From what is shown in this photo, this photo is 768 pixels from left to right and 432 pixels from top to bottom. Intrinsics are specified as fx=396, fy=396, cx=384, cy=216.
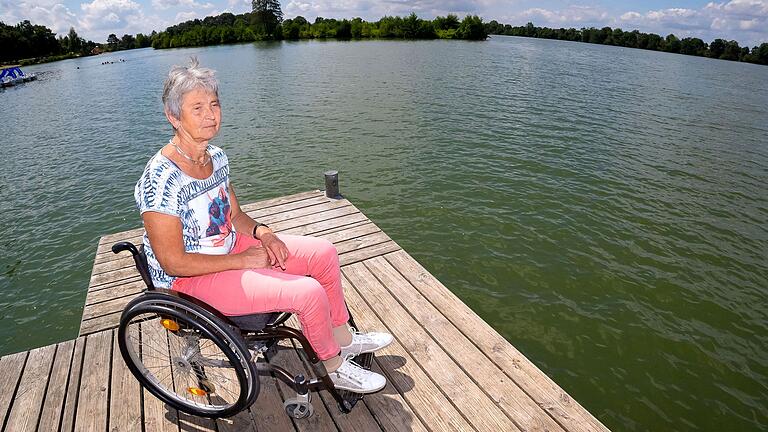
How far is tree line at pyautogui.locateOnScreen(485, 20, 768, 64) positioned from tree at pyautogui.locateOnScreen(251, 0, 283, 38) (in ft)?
199

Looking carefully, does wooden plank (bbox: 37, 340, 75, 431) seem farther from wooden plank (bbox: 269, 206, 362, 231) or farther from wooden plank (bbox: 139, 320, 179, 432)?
wooden plank (bbox: 269, 206, 362, 231)

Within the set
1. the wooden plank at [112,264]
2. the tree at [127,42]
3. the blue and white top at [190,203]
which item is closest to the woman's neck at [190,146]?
the blue and white top at [190,203]

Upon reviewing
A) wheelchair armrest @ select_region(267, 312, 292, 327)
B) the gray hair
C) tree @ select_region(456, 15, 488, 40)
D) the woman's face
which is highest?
tree @ select_region(456, 15, 488, 40)

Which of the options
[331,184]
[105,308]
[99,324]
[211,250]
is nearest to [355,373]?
[211,250]

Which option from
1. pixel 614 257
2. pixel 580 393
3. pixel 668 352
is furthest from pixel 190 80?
pixel 614 257

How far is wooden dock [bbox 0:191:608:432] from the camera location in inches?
114

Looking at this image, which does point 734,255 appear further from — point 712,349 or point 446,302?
point 446,302

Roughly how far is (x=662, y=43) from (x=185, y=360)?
116 metres

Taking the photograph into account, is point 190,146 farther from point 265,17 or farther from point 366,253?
point 265,17

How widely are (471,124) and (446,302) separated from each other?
13513mm

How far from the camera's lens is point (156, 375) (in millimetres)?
3389

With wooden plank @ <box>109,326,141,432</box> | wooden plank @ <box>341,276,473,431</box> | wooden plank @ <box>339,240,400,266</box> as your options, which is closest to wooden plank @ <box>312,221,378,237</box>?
wooden plank @ <box>339,240,400,266</box>

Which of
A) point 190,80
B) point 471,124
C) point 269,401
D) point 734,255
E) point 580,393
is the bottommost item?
point 580,393

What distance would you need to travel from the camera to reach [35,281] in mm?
7254
